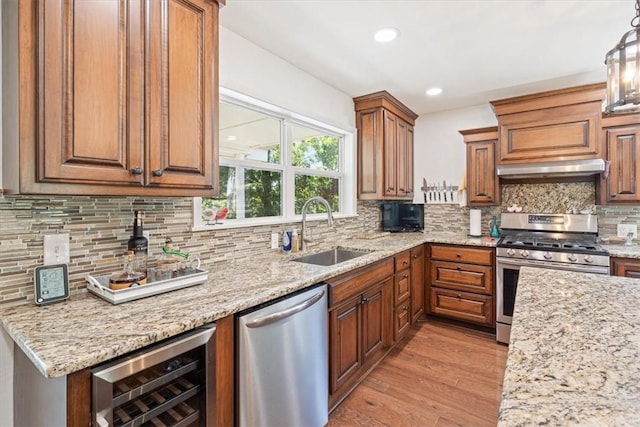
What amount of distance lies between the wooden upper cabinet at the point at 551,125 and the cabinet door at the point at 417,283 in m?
1.30

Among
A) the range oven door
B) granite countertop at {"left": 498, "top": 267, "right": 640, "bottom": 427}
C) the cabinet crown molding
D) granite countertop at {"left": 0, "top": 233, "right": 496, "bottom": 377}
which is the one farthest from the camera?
the cabinet crown molding

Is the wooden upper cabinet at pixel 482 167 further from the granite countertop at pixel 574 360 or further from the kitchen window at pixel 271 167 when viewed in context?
the granite countertop at pixel 574 360

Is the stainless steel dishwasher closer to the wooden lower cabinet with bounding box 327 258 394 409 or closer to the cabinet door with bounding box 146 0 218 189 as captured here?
the wooden lower cabinet with bounding box 327 258 394 409

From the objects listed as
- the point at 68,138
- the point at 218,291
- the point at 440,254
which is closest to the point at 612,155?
the point at 440,254

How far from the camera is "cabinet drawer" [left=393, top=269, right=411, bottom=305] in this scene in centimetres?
272

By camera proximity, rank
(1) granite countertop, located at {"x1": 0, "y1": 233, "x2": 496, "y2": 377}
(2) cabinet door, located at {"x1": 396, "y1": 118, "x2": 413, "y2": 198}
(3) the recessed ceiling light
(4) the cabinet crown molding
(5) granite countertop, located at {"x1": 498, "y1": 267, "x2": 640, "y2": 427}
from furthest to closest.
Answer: (2) cabinet door, located at {"x1": 396, "y1": 118, "x2": 413, "y2": 198} < (4) the cabinet crown molding < (3) the recessed ceiling light < (1) granite countertop, located at {"x1": 0, "y1": 233, "x2": 496, "y2": 377} < (5) granite countertop, located at {"x1": 498, "y1": 267, "x2": 640, "y2": 427}

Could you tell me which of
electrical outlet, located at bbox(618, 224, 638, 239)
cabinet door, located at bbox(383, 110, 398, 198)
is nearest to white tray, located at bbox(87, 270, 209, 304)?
cabinet door, located at bbox(383, 110, 398, 198)

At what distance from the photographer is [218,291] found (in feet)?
4.71

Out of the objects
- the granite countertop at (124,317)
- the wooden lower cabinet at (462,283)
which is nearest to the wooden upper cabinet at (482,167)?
the wooden lower cabinet at (462,283)

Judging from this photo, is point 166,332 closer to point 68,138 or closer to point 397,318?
point 68,138

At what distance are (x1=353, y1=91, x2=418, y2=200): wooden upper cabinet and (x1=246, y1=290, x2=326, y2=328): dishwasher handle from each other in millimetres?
1888

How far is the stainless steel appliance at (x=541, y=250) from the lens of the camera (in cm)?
263

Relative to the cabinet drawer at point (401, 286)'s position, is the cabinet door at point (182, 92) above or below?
above

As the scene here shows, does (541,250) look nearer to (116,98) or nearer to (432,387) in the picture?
(432,387)
